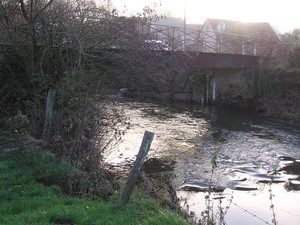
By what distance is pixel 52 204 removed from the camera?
762 centimetres

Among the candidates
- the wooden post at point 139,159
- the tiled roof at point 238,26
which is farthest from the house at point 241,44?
the wooden post at point 139,159

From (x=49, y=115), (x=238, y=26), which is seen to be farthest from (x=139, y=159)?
(x=238, y=26)

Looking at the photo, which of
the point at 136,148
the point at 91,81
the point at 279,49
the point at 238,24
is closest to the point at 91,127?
the point at 91,81

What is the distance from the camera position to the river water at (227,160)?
440 inches

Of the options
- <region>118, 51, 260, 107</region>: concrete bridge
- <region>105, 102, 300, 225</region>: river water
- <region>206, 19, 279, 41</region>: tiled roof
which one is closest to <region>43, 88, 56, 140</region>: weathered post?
<region>105, 102, 300, 225</region>: river water

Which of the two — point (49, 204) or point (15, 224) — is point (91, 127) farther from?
point (15, 224)

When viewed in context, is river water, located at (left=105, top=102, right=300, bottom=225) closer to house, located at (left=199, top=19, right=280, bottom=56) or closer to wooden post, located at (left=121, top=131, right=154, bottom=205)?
wooden post, located at (left=121, top=131, right=154, bottom=205)

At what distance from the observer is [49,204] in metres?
7.62

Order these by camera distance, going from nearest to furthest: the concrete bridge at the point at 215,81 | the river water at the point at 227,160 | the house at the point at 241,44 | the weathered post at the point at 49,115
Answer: the river water at the point at 227,160, the weathered post at the point at 49,115, the concrete bridge at the point at 215,81, the house at the point at 241,44

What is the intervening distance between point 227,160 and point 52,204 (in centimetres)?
1031

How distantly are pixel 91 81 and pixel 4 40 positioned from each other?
2.79m

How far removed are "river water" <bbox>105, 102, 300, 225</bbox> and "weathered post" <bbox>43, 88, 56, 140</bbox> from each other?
240 centimetres

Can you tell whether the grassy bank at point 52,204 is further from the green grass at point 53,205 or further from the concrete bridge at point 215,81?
the concrete bridge at point 215,81

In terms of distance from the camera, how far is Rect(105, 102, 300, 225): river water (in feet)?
36.6
